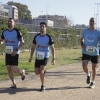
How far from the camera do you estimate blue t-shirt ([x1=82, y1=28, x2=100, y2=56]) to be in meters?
8.37

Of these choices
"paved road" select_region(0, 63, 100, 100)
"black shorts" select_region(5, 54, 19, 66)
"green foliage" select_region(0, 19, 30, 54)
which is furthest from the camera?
"green foliage" select_region(0, 19, 30, 54)

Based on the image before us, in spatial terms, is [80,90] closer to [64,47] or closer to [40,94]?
[40,94]

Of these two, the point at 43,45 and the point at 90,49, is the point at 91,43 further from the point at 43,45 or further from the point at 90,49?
the point at 43,45

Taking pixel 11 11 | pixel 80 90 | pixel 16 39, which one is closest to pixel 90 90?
pixel 80 90

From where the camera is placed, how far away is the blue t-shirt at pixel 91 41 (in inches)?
329

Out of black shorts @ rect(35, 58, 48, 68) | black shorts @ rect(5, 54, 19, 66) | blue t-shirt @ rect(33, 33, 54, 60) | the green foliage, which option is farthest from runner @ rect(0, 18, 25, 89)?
the green foliage

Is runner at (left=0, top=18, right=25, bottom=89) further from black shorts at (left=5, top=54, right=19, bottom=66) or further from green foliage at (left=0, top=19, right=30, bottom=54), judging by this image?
green foliage at (left=0, top=19, right=30, bottom=54)

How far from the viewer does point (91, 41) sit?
27.6ft

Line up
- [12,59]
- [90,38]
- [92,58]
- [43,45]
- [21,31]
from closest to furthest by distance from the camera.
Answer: [43,45], [12,59], [90,38], [92,58], [21,31]

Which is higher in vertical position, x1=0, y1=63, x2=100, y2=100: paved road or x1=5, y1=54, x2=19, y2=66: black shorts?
x1=5, y1=54, x2=19, y2=66: black shorts

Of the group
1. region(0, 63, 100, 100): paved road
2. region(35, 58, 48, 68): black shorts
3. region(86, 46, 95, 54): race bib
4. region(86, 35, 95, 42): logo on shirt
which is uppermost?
region(86, 35, 95, 42): logo on shirt

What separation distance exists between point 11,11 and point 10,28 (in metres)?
64.6

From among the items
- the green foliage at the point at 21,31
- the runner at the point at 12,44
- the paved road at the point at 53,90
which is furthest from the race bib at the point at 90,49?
the green foliage at the point at 21,31

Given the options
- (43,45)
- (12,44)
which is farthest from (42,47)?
(12,44)
